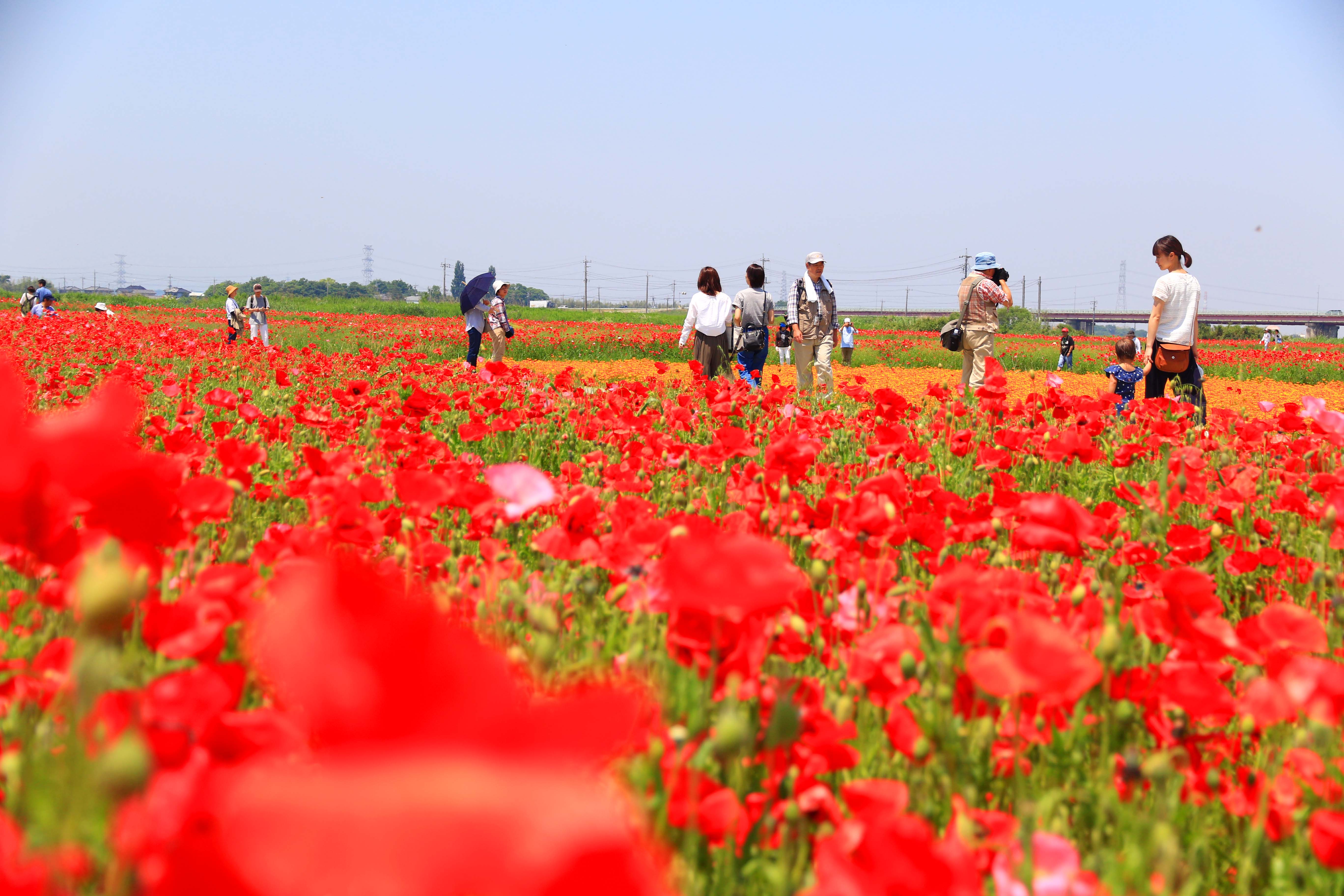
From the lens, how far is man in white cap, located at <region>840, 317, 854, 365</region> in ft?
43.7

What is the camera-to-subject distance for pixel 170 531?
2.93 ft

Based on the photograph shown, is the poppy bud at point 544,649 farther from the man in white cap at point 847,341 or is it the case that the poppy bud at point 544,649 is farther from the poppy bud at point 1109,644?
the man in white cap at point 847,341

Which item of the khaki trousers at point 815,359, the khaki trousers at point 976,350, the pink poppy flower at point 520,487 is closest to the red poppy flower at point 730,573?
the pink poppy flower at point 520,487

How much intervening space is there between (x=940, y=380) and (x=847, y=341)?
5.64 ft

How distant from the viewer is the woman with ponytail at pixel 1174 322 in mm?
5395

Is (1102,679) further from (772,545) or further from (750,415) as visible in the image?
(750,415)

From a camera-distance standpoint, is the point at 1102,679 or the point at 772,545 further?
the point at 1102,679

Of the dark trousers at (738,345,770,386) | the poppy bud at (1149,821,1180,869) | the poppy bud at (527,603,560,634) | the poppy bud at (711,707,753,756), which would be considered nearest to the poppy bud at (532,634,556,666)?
the poppy bud at (527,603,560,634)

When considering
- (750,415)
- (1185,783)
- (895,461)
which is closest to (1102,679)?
(1185,783)

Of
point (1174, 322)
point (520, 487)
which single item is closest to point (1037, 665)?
point (520, 487)

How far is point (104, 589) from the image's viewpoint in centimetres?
68

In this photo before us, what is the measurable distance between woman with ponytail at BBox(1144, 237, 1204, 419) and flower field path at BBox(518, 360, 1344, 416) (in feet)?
14.5

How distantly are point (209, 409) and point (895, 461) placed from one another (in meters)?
3.81

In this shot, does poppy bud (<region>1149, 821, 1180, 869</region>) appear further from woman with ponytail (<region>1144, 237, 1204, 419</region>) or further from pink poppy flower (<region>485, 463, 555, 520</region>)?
A: woman with ponytail (<region>1144, 237, 1204, 419</region>)
